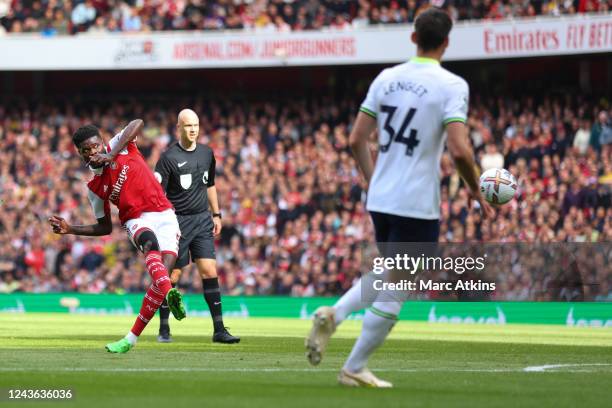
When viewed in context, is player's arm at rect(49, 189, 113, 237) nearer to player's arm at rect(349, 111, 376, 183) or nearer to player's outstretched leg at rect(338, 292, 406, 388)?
player's arm at rect(349, 111, 376, 183)

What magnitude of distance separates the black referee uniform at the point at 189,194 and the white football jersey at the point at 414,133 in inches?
237

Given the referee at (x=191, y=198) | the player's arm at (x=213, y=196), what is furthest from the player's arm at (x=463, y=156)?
the player's arm at (x=213, y=196)

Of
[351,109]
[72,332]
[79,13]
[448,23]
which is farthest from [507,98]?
[448,23]

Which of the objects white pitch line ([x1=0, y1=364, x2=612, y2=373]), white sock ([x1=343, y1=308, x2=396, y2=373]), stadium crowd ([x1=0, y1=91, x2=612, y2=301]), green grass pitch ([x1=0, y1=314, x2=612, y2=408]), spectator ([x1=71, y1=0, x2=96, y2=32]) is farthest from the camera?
spectator ([x1=71, y1=0, x2=96, y2=32])

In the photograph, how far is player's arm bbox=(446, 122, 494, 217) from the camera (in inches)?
310

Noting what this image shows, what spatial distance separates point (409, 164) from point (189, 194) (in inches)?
249

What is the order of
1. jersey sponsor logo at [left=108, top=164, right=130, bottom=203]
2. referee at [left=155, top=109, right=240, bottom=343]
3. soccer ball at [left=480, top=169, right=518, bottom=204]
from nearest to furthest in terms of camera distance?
soccer ball at [left=480, top=169, right=518, bottom=204] → jersey sponsor logo at [left=108, top=164, right=130, bottom=203] → referee at [left=155, top=109, right=240, bottom=343]

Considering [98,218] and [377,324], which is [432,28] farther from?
[98,218]

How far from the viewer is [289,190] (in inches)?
1156

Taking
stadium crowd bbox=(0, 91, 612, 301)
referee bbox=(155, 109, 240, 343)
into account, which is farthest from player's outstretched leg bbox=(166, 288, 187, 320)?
stadium crowd bbox=(0, 91, 612, 301)

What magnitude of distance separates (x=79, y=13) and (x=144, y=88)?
3881mm

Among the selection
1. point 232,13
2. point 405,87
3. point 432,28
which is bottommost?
point 405,87

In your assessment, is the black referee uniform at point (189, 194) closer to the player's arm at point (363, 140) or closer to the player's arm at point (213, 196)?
the player's arm at point (213, 196)

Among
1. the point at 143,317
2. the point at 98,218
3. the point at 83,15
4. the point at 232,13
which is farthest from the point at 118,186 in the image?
the point at 83,15
